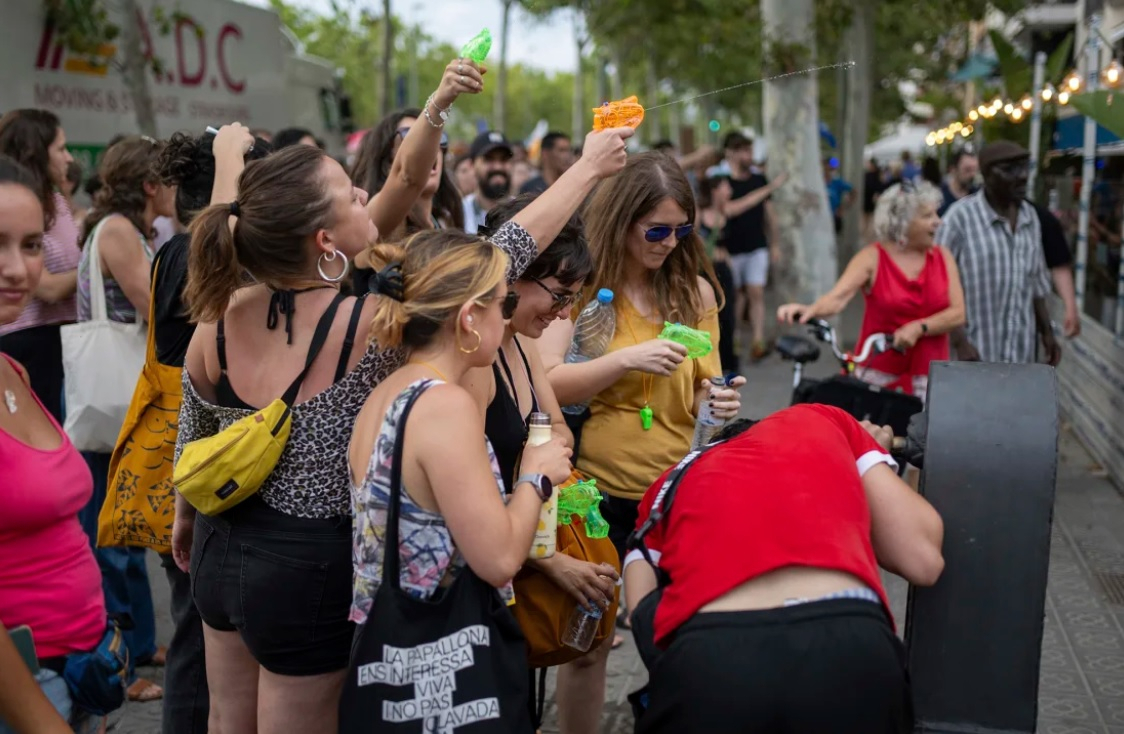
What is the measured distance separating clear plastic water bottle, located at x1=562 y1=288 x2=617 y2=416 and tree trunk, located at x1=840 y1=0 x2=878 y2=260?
62.8ft

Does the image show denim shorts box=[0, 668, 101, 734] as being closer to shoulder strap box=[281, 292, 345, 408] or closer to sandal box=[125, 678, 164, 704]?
shoulder strap box=[281, 292, 345, 408]

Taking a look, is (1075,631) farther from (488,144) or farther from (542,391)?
(488,144)

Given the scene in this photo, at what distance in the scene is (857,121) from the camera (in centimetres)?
2425

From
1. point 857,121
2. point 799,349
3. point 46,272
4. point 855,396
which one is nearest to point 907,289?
point 799,349

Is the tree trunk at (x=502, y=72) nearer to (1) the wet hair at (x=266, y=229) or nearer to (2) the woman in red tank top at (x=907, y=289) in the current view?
(2) the woman in red tank top at (x=907, y=289)

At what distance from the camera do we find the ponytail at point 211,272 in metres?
2.69

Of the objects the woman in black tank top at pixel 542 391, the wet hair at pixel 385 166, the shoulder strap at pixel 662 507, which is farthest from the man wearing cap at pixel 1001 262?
the shoulder strap at pixel 662 507

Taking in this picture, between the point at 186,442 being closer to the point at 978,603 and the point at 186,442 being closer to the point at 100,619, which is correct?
the point at 100,619

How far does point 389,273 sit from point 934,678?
156 centimetres

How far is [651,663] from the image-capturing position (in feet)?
7.66

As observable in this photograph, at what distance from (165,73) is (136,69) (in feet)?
4.72

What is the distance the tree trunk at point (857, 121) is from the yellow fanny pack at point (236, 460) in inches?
808

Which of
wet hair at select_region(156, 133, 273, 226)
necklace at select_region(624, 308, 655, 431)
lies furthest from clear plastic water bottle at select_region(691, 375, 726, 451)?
wet hair at select_region(156, 133, 273, 226)

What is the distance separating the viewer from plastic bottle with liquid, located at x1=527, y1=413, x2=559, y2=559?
8.38 ft
